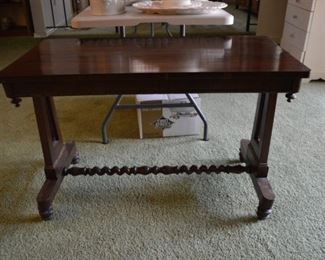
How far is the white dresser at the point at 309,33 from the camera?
2.31 meters

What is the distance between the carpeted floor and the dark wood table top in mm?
515

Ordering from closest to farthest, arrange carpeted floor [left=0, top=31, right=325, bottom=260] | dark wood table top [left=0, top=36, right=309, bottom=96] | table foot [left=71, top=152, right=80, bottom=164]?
dark wood table top [left=0, top=36, right=309, bottom=96], carpeted floor [left=0, top=31, right=325, bottom=260], table foot [left=71, top=152, right=80, bottom=164]

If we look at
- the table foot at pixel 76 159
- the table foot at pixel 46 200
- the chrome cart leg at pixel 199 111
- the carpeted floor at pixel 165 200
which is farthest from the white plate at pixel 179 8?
the table foot at pixel 46 200

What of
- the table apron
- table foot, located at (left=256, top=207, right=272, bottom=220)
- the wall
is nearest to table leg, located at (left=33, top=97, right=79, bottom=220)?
the table apron

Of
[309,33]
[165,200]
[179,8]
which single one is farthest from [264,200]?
[309,33]

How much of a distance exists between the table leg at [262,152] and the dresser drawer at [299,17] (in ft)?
4.55

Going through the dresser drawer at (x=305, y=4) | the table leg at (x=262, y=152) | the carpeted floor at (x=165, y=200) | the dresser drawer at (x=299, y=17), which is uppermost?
the dresser drawer at (x=305, y=4)

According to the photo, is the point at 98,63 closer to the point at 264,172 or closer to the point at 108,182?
the point at 108,182

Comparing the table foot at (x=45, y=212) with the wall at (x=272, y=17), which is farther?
the wall at (x=272, y=17)

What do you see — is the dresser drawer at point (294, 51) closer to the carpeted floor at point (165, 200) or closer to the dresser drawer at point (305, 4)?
the dresser drawer at point (305, 4)

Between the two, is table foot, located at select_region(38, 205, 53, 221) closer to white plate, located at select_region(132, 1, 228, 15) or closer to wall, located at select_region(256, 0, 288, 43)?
white plate, located at select_region(132, 1, 228, 15)

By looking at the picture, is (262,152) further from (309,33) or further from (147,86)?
(309,33)

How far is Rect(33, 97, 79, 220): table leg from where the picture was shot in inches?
46.6

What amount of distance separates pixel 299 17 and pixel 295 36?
5.7 inches
